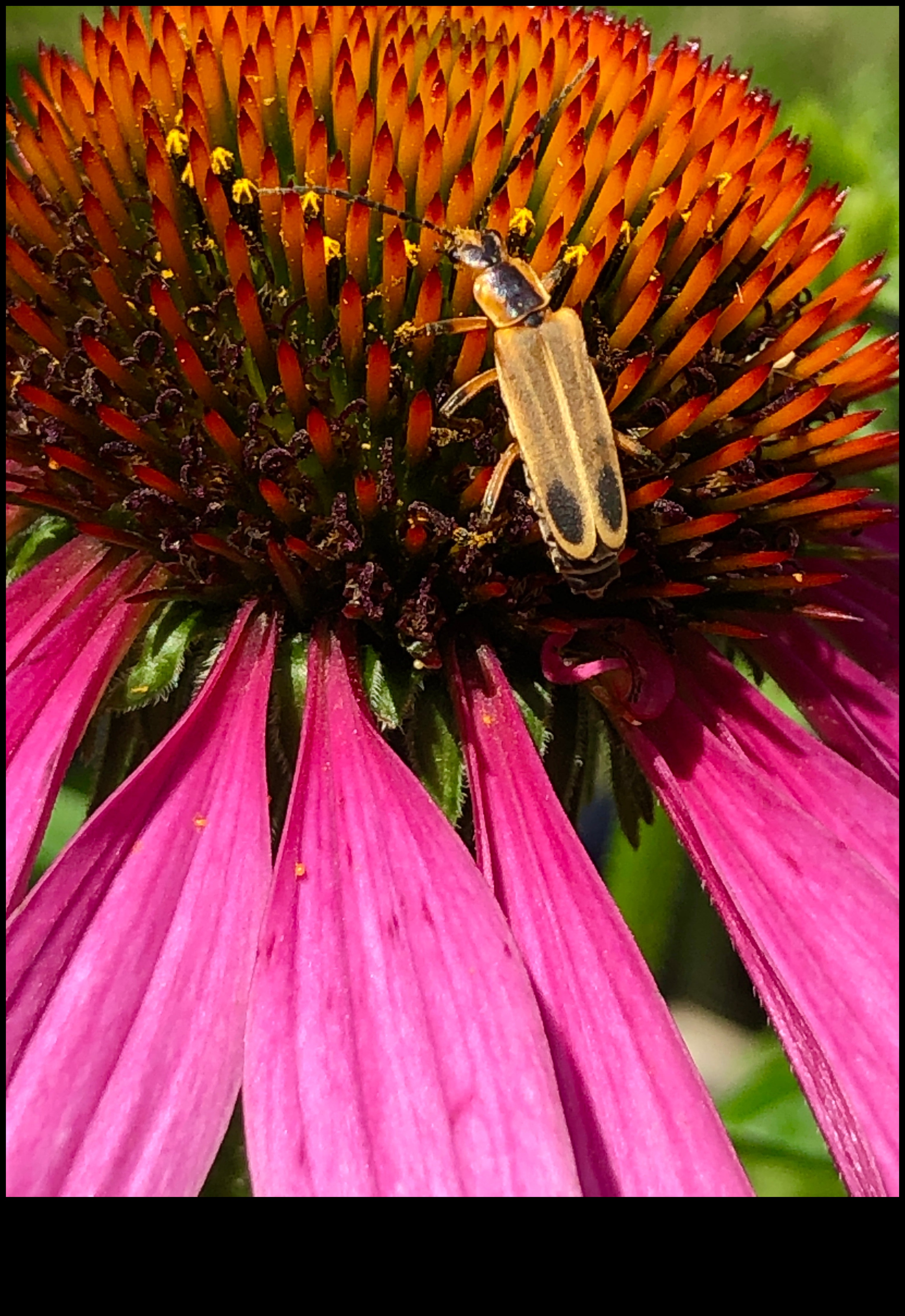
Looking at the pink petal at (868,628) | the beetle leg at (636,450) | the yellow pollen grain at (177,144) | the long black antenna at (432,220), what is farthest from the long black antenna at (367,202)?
the pink petal at (868,628)

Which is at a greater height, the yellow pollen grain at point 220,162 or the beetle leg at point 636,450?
the yellow pollen grain at point 220,162

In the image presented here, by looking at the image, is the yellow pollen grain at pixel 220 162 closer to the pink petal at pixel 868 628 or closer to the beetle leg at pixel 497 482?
the beetle leg at pixel 497 482

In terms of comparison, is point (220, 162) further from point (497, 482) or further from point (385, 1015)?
point (385, 1015)

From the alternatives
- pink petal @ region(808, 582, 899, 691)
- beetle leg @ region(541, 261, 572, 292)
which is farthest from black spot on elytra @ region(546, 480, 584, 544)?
pink petal @ region(808, 582, 899, 691)

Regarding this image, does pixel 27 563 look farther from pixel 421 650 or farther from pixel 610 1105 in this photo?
pixel 610 1105

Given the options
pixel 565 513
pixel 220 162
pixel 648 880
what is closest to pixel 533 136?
pixel 220 162

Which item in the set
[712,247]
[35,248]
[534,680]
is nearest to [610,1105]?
[534,680]
